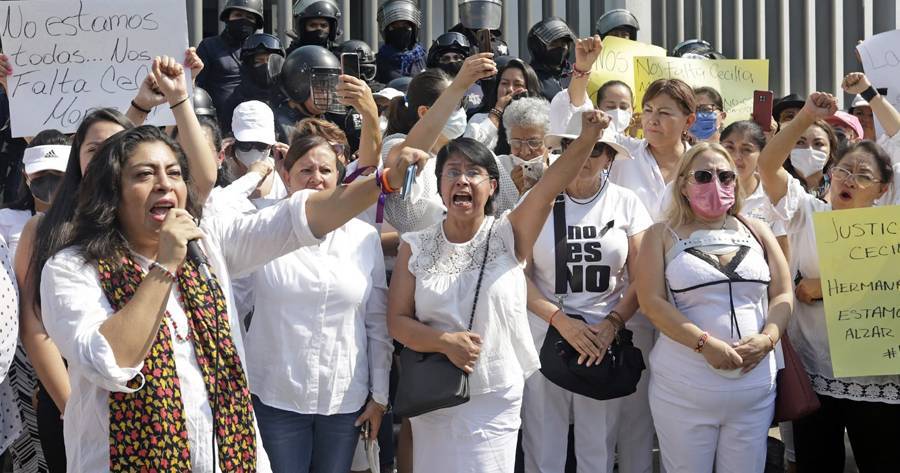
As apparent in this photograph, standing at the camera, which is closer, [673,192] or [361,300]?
[361,300]

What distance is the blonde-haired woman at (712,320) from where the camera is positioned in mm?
4938

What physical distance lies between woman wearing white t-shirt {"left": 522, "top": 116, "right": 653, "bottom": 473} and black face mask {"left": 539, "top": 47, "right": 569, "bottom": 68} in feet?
13.3

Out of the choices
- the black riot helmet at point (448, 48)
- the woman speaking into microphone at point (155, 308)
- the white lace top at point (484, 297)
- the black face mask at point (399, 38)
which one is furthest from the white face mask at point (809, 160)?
the black face mask at point (399, 38)

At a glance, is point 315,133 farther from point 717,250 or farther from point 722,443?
point 722,443

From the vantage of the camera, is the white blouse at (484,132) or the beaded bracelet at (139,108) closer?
the beaded bracelet at (139,108)

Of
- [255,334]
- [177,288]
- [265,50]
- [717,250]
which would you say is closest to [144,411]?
[177,288]

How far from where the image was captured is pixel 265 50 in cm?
866

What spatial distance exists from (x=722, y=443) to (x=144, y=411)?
270 centimetres

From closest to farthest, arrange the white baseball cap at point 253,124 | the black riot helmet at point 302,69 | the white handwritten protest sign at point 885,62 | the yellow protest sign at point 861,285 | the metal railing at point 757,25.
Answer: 1. the yellow protest sign at point 861,285
2. the white handwritten protest sign at point 885,62
3. the white baseball cap at point 253,124
4. the black riot helmet at point 302,69
5. the metal railing at point 757,25

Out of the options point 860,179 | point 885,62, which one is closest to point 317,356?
point 860,179

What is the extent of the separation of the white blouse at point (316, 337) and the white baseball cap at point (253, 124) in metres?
1.60

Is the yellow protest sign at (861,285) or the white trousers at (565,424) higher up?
the yellow protest sign at (861,285)

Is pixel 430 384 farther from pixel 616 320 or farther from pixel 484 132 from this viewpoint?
pixel 484 132

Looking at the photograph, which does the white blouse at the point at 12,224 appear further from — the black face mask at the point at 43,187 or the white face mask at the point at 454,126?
the white face mask at the point at 454,126
